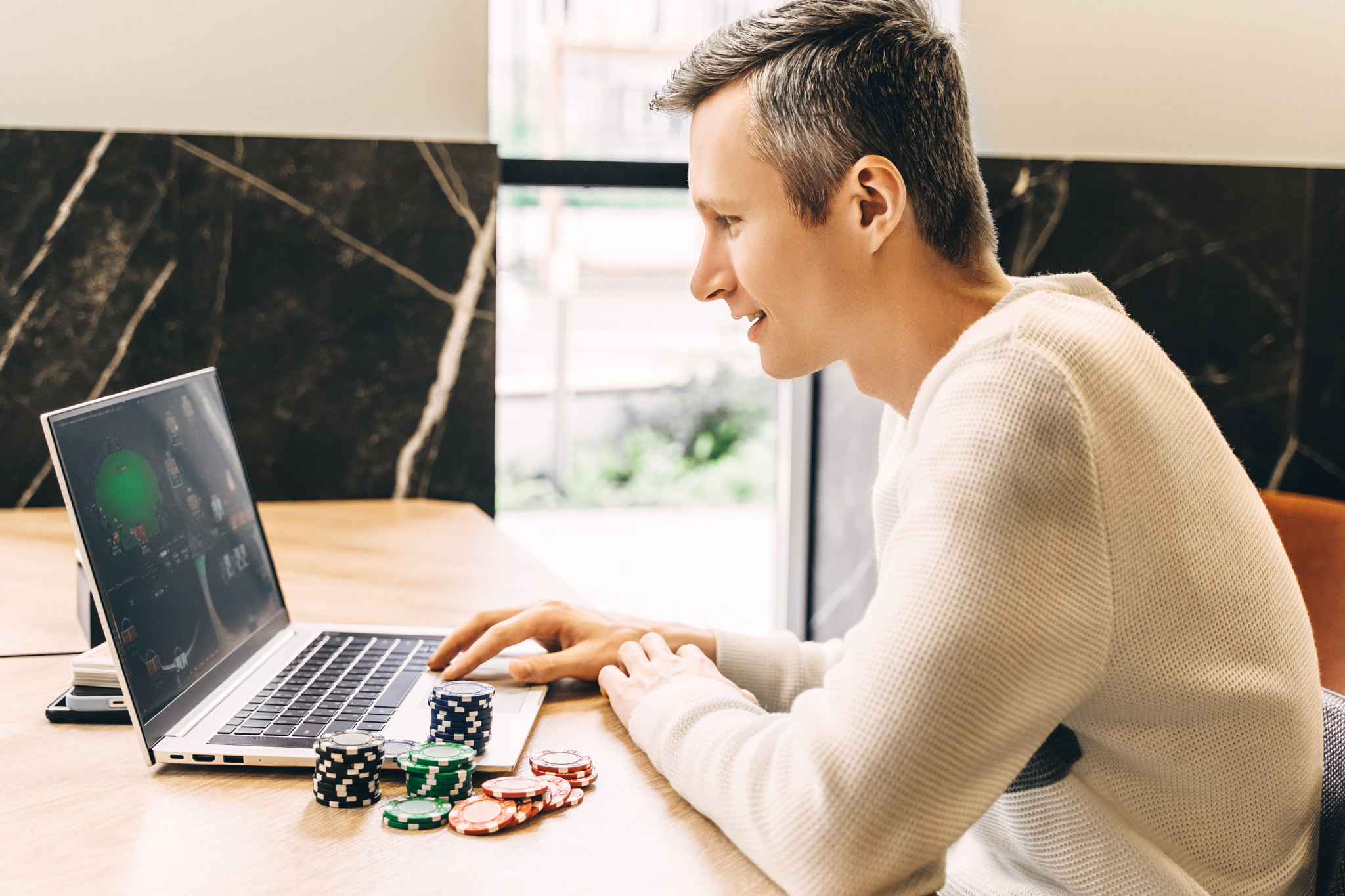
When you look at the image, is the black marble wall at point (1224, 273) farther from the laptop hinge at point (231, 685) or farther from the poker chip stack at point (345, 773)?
the poker chip stack at point (345, 773)

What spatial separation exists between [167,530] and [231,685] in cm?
16

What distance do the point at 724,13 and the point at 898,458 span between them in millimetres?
1853

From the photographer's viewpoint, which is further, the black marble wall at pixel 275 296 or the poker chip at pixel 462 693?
the black marble wall at pixel 275 296

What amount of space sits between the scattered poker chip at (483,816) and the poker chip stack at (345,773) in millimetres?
70

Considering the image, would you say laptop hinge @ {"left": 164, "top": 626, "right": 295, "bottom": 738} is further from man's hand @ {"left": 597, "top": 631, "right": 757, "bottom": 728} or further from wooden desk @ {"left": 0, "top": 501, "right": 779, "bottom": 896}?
man's hand @ {"left": 597, "top": 631, "right": 757, "bottom": 728}

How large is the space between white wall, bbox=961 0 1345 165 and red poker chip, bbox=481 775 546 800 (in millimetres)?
1917

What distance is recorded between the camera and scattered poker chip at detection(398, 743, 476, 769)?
806mm

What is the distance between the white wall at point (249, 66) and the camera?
6.17ft

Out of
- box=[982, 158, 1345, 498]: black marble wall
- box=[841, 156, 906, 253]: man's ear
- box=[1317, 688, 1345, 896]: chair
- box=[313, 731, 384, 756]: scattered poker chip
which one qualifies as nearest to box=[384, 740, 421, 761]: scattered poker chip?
box=[313, 731, 384, 756]: scattered poker chip

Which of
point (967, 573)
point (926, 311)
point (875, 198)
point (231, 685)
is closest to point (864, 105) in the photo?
point (875, 198)

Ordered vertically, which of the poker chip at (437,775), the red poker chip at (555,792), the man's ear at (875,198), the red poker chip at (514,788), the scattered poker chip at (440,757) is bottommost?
the red poker chip at (555,792)

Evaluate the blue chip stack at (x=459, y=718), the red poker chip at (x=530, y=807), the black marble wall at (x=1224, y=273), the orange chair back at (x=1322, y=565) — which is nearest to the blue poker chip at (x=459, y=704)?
the blue chip stack at (x=459, y=718)

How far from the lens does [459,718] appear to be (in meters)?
0.88

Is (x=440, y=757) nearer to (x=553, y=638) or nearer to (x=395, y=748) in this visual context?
(x=395, y=748)
